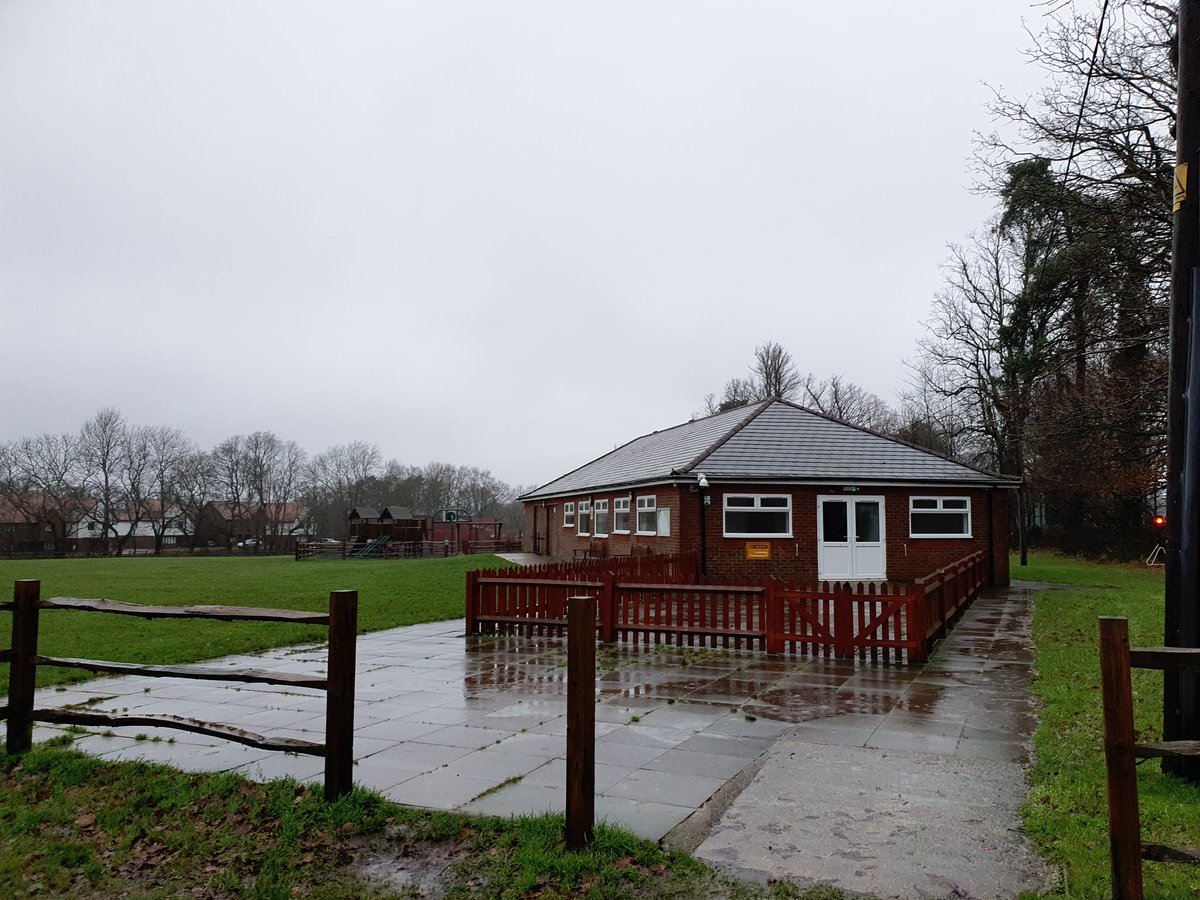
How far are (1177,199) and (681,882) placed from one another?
5.10 m

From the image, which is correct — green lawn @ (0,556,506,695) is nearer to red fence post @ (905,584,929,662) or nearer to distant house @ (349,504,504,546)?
red fence post @ (905,584,929,662)

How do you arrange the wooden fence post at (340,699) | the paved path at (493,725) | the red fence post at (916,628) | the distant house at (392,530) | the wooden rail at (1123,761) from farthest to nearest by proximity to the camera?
the distant house at (392,530) < the red fence post at (916,628) < the paved path at (493,725) < the wooden fence post at (340,699) < the wooden rail at (1123,761)

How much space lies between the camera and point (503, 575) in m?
12.2

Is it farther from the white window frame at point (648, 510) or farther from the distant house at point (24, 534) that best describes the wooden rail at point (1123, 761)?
the distant house at point (24, 534)

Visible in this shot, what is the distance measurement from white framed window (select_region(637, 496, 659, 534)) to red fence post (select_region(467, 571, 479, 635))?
1039 cm

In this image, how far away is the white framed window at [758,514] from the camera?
20.5 metres

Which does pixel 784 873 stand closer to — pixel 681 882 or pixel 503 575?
pixel 681 882

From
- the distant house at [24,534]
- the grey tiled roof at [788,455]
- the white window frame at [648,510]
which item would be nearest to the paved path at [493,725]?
the grey tiled roof at [788,455]

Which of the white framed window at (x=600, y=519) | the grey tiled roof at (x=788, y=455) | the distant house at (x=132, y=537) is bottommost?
the distant house at (x=132, y=537)

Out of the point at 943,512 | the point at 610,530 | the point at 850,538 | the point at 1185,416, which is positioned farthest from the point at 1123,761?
the point at 610,530

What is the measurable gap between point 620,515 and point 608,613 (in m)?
14.0

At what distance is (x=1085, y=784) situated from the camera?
478 cm

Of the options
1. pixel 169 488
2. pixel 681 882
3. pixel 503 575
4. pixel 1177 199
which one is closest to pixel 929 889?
pixel 681 882

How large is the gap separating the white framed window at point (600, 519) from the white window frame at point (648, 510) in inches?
126
